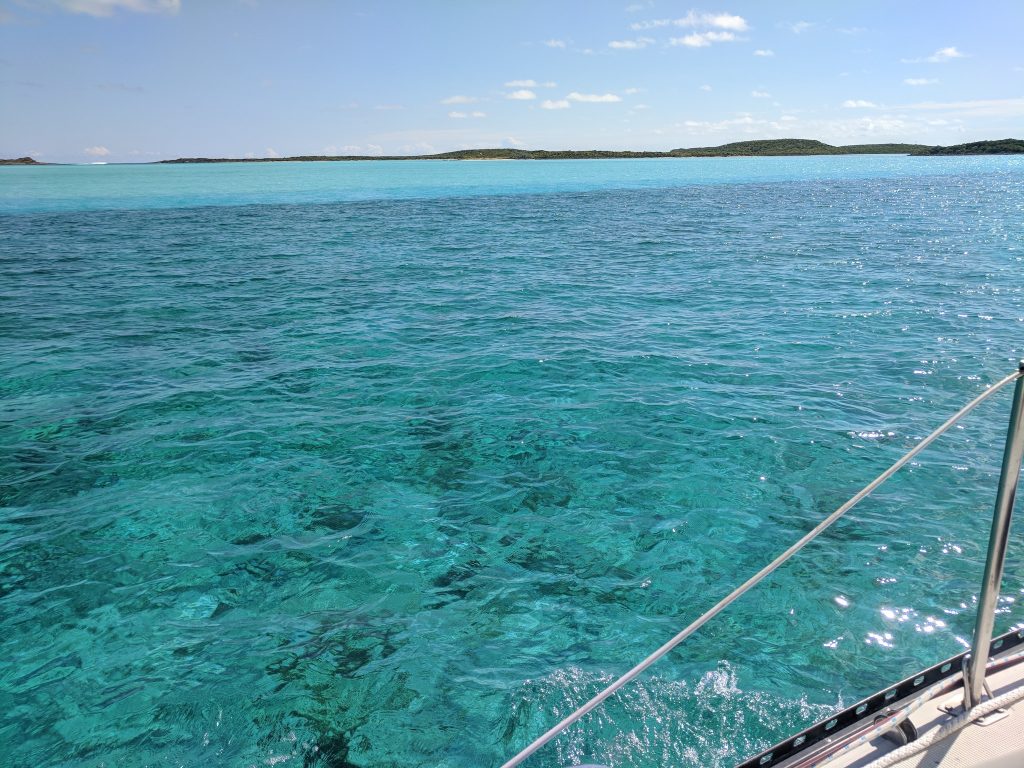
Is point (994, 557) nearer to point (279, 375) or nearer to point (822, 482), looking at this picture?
point (822, 482)

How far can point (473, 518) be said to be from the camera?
749cm

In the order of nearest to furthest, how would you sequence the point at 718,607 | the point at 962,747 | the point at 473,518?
Answer: the point at 962,747 → the point at 718,607 → the point at 473,518

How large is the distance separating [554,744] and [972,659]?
2919 mm

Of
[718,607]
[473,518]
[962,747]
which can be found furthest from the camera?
[473,518]

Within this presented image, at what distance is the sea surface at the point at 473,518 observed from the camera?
4.98 m

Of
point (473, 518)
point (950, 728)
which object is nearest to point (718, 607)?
point (950, 728)

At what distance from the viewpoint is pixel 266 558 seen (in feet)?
A: 22.4

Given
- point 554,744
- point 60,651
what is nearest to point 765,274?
point 554,744

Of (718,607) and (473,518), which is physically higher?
(718,607)

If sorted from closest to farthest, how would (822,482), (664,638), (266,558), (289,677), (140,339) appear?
(289,677), (664,638), (266,558), (822,482), (140,339)

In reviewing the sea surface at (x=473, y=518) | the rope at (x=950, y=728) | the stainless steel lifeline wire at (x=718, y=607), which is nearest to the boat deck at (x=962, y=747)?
the rope at (x=950, y=728)

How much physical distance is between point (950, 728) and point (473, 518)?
5.30 m

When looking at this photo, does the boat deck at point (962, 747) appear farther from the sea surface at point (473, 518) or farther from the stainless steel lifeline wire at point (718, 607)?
the sea surface at point (473, 518)

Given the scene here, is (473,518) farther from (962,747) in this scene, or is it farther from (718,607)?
(962,747)
